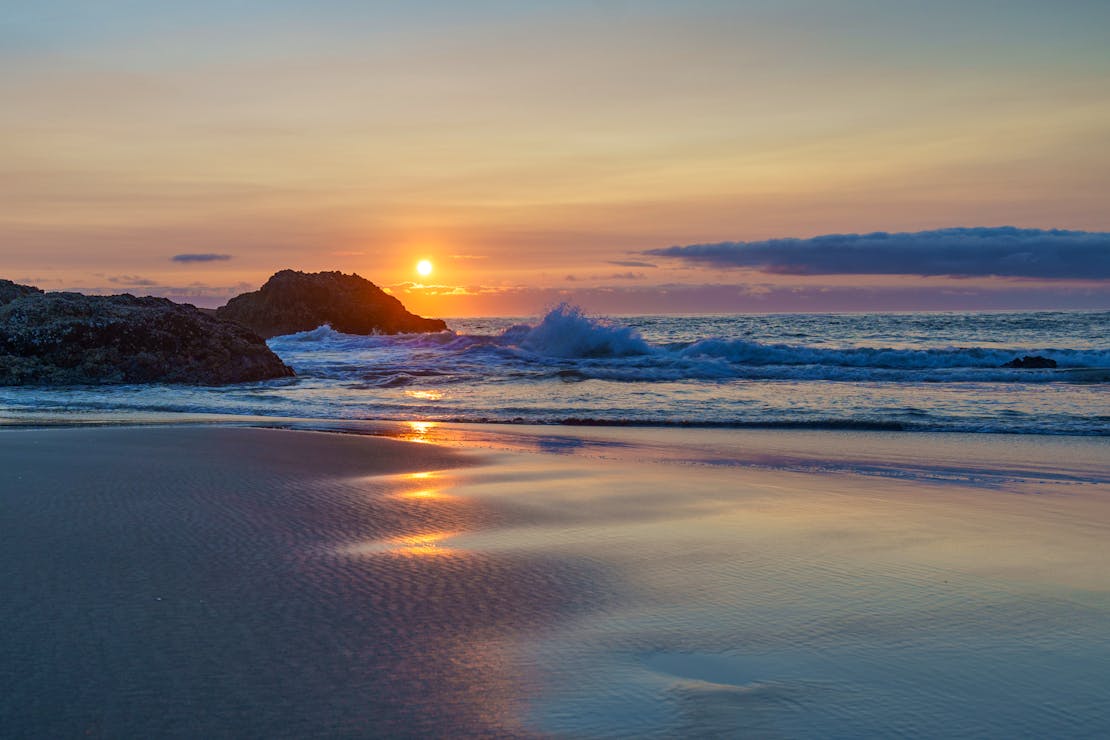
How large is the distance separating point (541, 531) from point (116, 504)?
2.46m

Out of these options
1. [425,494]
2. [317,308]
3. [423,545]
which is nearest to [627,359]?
[425,494]

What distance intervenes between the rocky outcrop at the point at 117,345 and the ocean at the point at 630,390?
0.73 m

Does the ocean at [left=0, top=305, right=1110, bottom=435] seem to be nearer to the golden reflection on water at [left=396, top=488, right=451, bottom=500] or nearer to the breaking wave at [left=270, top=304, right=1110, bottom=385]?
the breaking wave at [left=270, top=304, right=1110, bottom=385]

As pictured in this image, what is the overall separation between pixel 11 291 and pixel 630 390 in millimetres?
15721

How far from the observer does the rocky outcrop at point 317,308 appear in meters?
37.3

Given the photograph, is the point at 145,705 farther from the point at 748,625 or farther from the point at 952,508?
the point at 952,508

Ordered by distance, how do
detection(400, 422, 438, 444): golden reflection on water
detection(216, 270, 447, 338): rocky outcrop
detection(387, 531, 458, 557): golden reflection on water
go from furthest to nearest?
detection(216, 270, 447, 338): rocky outcrop, detection(400, 422, 438, 444): golden reflection on water, detection(387, 531, 458, 557): golden reflection on water

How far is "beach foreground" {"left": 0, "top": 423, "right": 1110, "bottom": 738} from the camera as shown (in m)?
2.35

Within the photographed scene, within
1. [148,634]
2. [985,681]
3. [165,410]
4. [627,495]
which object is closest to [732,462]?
[627,495]

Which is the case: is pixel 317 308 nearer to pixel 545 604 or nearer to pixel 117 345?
pixel 117 345

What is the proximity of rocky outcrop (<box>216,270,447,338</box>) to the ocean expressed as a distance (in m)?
9.51

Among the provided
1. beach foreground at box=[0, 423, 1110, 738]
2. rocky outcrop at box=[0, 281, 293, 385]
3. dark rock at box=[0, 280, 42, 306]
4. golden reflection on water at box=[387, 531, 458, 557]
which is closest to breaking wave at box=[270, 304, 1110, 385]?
rocky outcrop at box=[0, 281, 293, 385]

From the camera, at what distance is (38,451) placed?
280 inches

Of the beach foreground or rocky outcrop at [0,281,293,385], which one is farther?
rocky outcrop at [0,281,293,385]
